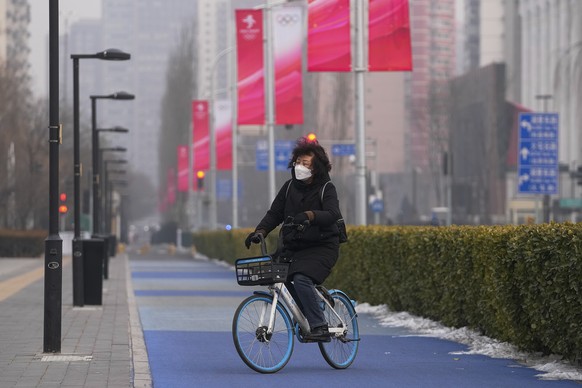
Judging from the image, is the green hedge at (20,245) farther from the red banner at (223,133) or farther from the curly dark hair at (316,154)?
the curly dark hair at (316,154)

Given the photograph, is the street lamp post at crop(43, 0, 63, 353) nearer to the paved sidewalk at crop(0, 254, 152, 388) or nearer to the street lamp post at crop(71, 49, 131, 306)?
the paved sidewalk at crop(0, 254, 152, 388)

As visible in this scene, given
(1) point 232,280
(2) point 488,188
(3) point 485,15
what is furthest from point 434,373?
(3) point 485,15

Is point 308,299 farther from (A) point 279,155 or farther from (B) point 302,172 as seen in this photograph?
(A) point 279,155

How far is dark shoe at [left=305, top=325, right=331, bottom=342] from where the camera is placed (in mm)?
12945

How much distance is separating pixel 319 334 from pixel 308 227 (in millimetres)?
935

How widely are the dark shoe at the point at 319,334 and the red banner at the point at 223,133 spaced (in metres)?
39.9

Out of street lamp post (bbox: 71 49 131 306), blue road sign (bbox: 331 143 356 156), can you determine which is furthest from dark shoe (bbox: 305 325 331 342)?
blue road sign (bbox: 331 143 356 156)

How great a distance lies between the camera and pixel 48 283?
14500mm

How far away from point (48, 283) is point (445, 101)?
104 meters

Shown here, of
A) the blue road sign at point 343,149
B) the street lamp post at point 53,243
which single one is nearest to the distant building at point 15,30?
the blue road sign at point 343,149

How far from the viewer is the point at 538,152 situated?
3444 centimetres

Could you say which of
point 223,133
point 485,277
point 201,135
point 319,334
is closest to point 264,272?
point 319,334

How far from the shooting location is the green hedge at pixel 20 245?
202 ft

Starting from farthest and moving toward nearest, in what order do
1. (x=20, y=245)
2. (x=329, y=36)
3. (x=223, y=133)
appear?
(x=20, y=245) < (x=223, y=133) < (x=329, y=36)
